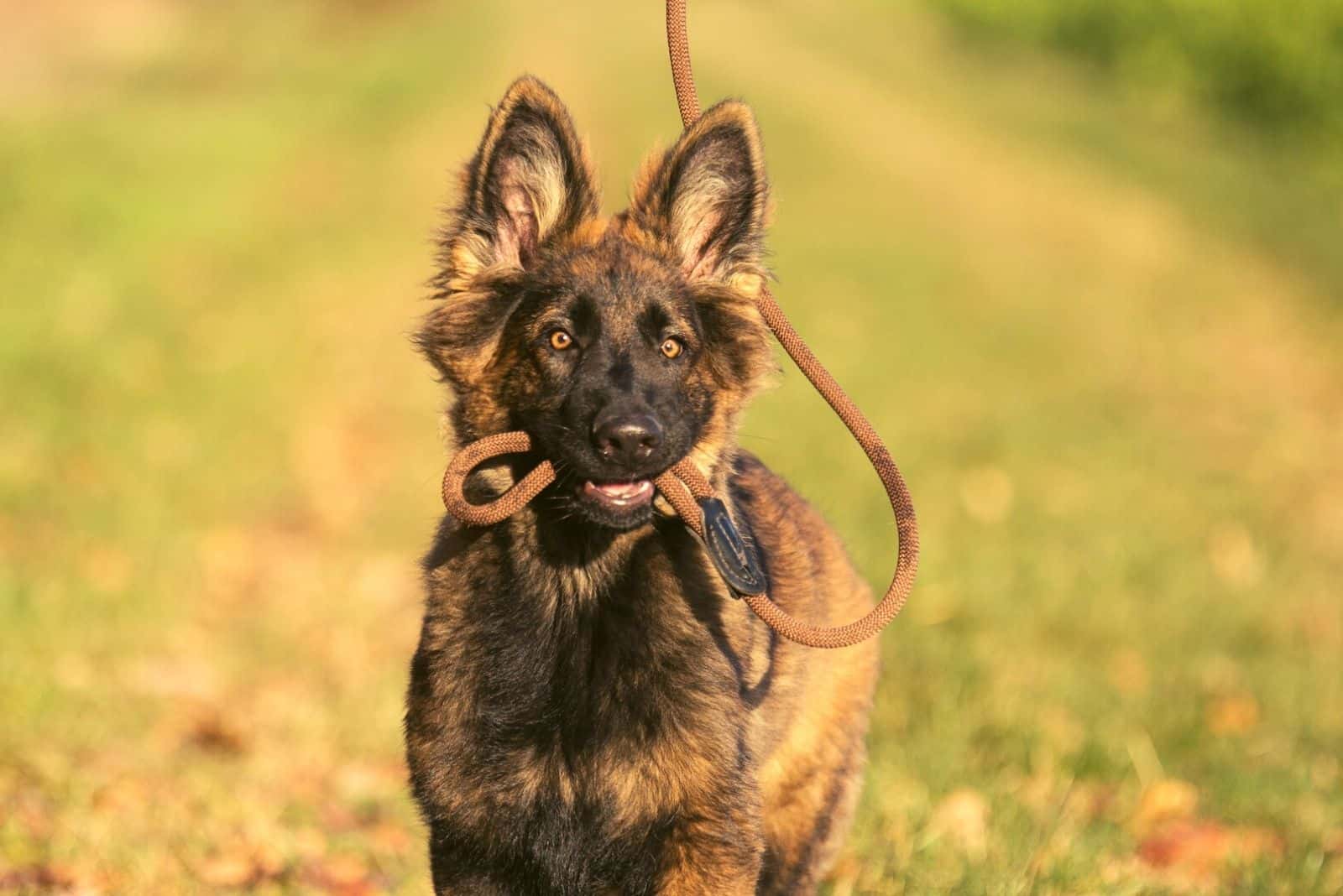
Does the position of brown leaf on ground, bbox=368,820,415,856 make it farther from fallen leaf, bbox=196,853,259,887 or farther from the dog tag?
the dog tag

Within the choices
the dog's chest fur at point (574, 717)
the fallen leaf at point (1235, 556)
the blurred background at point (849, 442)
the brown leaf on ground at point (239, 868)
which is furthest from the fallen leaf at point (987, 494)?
the dog's chest fur at point (574, 717)

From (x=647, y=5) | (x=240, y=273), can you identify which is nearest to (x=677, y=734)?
(x=240, y=273)

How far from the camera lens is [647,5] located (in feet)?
114

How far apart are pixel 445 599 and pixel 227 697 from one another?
3.90m

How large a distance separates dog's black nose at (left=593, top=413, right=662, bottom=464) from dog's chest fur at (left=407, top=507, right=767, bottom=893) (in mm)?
460

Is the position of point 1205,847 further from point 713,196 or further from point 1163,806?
point 713,196

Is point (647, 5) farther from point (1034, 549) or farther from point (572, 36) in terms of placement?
point (1034, 549)

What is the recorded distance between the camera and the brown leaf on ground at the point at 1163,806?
6.42 metres

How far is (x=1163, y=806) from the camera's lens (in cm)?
649

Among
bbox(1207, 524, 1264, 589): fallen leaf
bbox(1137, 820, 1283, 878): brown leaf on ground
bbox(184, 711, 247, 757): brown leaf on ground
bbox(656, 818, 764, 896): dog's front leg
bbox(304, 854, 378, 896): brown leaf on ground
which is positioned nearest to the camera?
bbox(656, 818, 764, 896): dog's front leg

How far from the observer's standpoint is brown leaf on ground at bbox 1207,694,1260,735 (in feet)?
25.1

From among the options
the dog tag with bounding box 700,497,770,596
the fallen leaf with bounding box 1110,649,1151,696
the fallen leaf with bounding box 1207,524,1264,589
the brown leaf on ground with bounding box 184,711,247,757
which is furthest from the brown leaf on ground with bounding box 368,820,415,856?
the fallen leaf with bounding box 1207,524,1264,589

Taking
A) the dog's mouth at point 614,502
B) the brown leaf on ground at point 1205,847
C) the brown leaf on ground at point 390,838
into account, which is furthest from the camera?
the brown leaf on ground at point 390,838

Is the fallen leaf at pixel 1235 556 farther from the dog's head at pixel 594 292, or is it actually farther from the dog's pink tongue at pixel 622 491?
the dog's pink tongue at pixel 622 491
